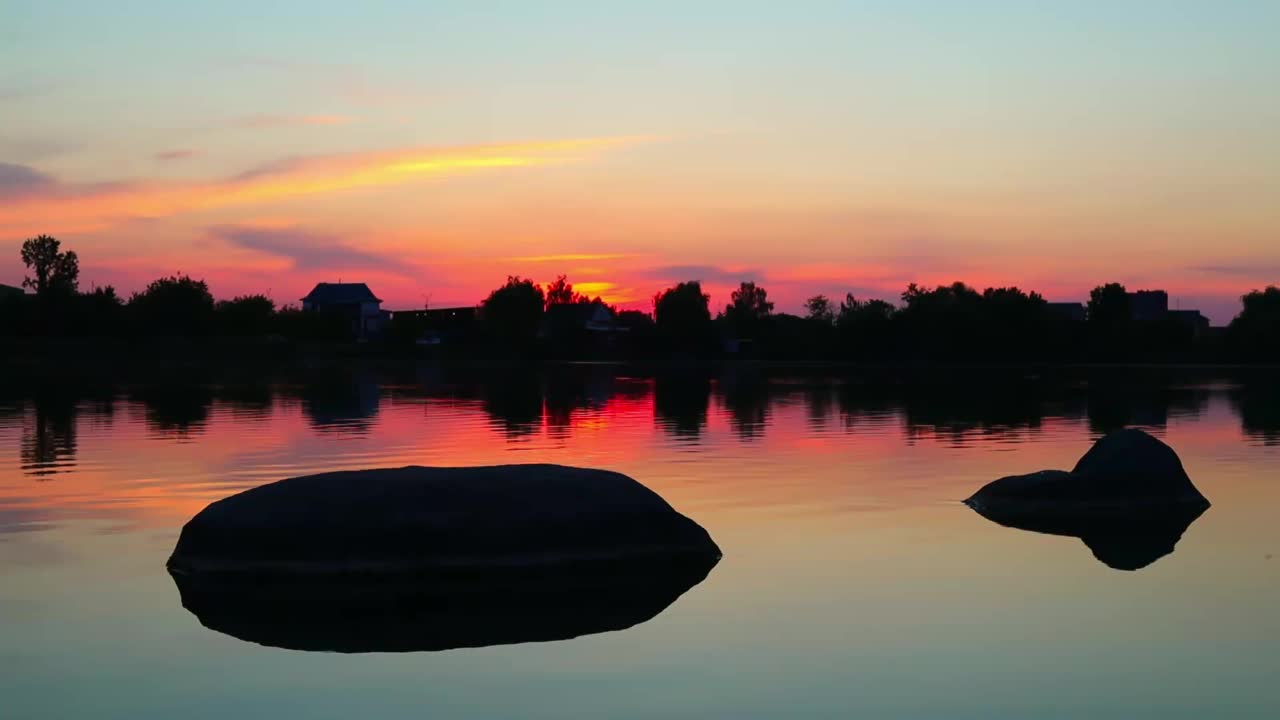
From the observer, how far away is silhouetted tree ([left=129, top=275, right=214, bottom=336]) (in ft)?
509

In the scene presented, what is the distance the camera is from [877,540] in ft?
72.0

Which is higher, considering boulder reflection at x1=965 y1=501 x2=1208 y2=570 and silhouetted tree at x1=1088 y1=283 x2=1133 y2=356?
silhouetted tree at x1=1088 y1=283 x2=1133 y2=356

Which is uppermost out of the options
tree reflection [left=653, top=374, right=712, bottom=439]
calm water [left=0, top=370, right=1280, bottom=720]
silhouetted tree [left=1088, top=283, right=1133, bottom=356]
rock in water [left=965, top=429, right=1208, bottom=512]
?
silhouetted tree [left=1088, top=283, right=1133, bottom=356]

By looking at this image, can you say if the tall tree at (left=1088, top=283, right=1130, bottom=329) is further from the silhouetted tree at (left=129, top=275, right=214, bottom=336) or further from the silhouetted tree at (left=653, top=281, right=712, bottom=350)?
the silhouetted tree at (left=129, top=275, right=214, bottom=336)

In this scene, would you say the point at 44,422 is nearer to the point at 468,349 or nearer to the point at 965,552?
the point at 965,552

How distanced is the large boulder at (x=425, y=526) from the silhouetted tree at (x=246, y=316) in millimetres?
159400

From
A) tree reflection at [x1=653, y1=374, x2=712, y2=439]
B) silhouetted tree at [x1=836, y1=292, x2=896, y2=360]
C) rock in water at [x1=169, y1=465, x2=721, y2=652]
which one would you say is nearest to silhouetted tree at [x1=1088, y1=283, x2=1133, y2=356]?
silhouetted tree at [x1=836, y1=292, x2=896, y2=360]

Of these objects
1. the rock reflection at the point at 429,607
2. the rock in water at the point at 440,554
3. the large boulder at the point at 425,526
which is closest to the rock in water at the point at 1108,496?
the rock in water at the point at 440,554

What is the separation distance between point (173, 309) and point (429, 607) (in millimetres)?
152191

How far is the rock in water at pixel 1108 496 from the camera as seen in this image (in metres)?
23.7

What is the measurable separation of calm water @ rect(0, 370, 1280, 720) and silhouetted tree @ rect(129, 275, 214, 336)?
4771 inches

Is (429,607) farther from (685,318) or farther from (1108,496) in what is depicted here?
(685,318)

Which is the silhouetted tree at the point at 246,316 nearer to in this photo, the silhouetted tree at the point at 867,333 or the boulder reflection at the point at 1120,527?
the silhouetted tree at the point at 867,333

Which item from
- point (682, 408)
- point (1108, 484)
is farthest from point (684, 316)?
point (1108, 484)
